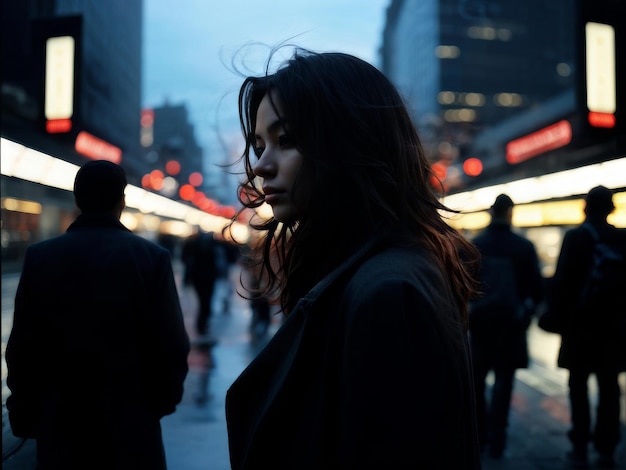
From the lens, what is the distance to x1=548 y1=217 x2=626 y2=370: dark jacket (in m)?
4.07

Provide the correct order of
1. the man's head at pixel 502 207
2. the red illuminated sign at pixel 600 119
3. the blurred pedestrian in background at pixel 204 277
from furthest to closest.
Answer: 1. the blurred pedestrian in background at pixel 204 277
2. the red illuminated sign at pixel 600 119
3. the man's head at pixel 502 207

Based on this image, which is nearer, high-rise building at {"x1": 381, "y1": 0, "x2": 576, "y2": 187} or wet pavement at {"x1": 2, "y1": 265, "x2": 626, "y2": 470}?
wet pavement at {"x1": 2, "y1": 265, "x2": 626, "y2": 470}

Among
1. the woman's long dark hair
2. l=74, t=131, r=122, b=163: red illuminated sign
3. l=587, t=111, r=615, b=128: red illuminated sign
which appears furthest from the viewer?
l=74, t=131, r=122, b=163: red illuminated sign

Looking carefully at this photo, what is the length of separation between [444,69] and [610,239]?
85041mm

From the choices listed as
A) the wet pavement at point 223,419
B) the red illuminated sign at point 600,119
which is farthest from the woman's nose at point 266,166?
the red illuminated sign at point 600,119

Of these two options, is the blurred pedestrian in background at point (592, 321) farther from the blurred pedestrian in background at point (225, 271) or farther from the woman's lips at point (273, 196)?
the woman's lips at point (273, 196)

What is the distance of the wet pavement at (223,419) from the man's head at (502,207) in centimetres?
202

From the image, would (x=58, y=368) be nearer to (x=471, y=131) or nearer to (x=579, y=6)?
(x=579, y=6)

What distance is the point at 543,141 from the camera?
63.6ft

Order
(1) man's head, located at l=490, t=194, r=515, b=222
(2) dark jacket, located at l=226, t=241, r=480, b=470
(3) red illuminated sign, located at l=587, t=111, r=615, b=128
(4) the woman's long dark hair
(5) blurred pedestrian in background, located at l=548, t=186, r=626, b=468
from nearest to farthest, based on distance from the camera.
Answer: (2) dark jacket, located at l=226, t=241, r=480, b=470, (4) the woman's long dark hair, (5) blurred pedestrian in background, located at l=548, t=186, r=626, b=468, (1) man's head, located at l=490, t=194, r=515, b=222, (3) red illuminated sign, located at l=587, t=111, r=615, b=128

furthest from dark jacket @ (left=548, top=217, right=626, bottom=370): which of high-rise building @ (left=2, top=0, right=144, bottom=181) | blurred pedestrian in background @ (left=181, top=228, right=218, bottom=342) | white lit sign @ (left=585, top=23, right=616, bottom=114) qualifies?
blurred pedestrian in background @ (left=181, top=228, right=218, bottom=342)

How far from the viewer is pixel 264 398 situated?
1107mm

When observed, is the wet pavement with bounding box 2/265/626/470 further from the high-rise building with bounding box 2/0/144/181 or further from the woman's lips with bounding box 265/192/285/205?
the woman's lips with bounding box 265/192/285/205

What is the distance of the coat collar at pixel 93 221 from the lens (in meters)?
2.54
